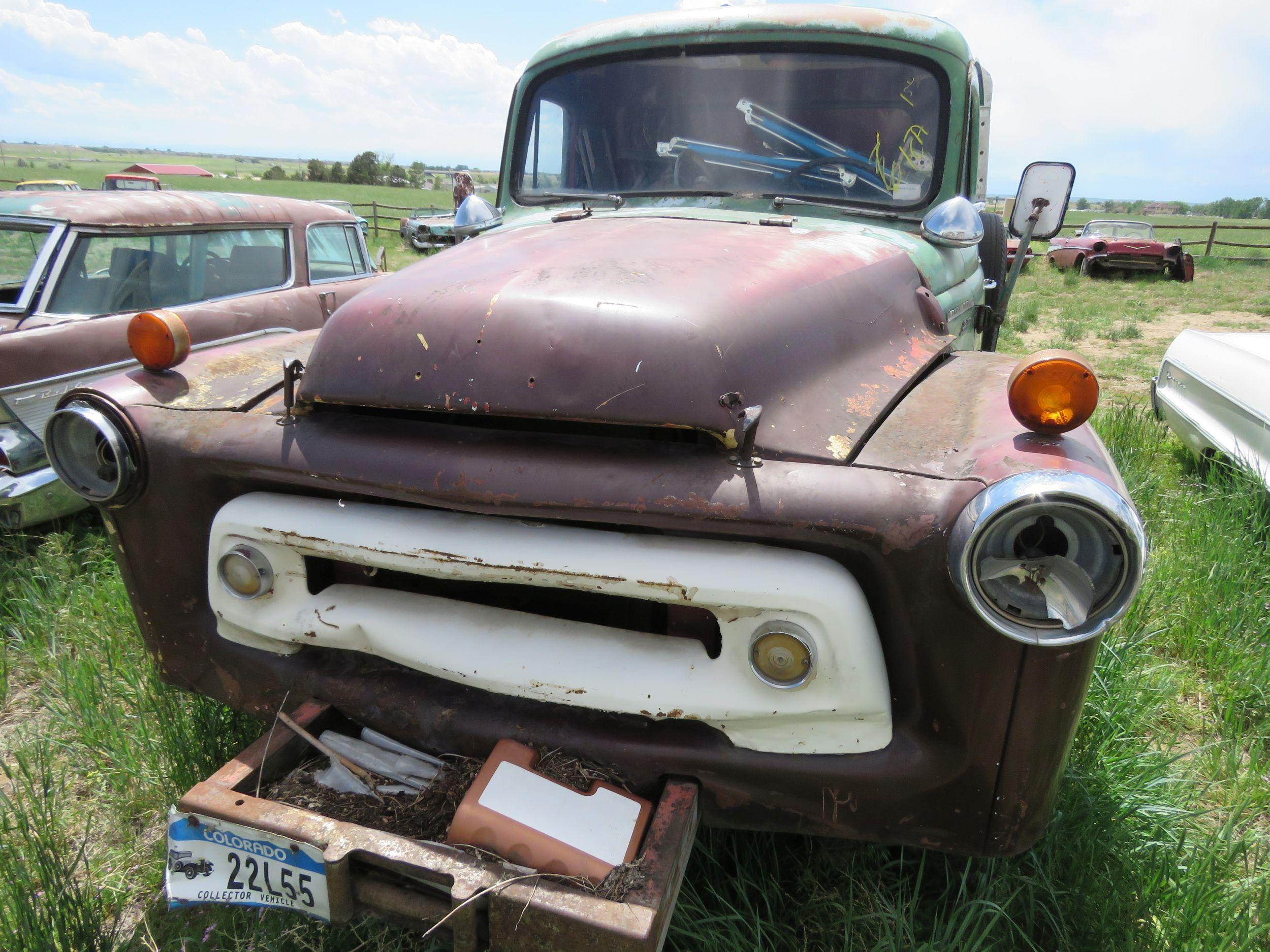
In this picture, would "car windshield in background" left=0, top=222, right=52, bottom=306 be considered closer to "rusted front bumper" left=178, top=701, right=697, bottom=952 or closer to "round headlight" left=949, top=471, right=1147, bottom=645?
"rusted front bumper" left=178, top=701, right=697, bottom=952

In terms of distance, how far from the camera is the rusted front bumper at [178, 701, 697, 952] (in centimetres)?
121

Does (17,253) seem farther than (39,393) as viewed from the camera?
Yes

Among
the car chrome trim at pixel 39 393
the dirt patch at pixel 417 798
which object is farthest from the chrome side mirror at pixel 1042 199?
the car chrome trim at pixel 39 393

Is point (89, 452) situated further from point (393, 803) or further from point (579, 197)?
point (579, 197)

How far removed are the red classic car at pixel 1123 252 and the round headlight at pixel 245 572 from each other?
59.9ft

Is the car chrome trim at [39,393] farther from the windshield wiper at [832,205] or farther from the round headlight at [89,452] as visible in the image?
the windshield wiper at [832,205]

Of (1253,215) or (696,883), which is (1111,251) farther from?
(1253,215)

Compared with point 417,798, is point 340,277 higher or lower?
higher

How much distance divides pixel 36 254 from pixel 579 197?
2794 millimetres

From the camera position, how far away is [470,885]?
1247 mm

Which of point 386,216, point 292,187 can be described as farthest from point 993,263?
point 292,187

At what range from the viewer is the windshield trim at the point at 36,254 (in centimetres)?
366

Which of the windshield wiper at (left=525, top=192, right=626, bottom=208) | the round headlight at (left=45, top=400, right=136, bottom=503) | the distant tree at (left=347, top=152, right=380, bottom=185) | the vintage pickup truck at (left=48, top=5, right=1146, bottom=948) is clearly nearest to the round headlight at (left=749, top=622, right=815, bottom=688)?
the vintage pickup truck at (left=48, top=5, right=1146, bottom=948)

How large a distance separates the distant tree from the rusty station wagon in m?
50.4
